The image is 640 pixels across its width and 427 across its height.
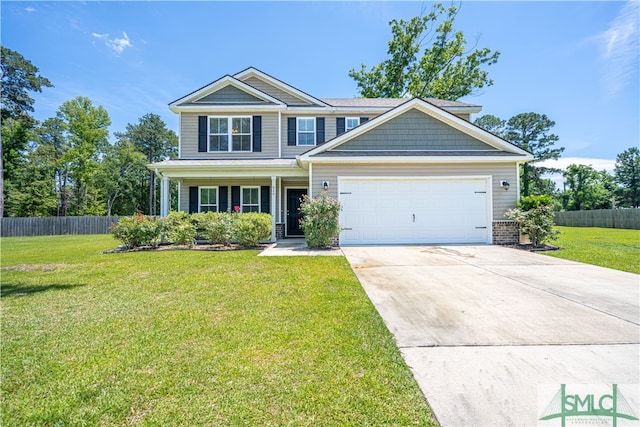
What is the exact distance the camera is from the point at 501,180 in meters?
10.0

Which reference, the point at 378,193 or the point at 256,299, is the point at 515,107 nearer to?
the point at 378,193

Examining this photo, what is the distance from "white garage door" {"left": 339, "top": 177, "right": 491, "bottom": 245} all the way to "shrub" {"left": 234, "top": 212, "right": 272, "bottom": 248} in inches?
108

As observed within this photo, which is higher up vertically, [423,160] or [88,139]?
[88,139]

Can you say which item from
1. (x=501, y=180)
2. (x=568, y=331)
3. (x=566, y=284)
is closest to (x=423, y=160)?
(x=501, y=180)

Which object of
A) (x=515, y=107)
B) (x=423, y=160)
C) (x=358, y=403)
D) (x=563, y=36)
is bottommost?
(x=358, y=403)

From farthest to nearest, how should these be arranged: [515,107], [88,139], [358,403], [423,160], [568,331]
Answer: [515,107], [88,139], [423,160], [568,331], [358,403]

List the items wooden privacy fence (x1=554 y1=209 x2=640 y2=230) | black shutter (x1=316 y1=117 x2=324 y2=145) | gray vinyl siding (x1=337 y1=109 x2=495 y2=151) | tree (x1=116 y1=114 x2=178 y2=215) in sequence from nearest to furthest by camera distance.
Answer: gray vinyl siding (x1=337 y1=109 x2=495 y2=151) → black shutter (x1=316 y1=117 x2=324 y2=145) → wooden privacy fence (x1=554 y1=209 x2=640 y2=230) → tree (x1=116 y1=114 x2=178 y2=215)

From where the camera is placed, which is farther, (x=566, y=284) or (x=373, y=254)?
(x=373, y=254)

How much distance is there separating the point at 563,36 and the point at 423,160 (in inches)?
313

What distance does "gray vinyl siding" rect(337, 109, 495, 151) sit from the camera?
33.8 feet

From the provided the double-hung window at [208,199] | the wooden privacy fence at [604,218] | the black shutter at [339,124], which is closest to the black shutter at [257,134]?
the double-hung window at [208,199]

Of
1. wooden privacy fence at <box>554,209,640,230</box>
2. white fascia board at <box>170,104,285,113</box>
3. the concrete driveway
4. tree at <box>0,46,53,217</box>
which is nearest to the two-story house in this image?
white fascia board at <box>170,104,285,113</box>

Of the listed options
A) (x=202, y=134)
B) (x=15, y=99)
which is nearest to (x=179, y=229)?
(x=202, y=134)

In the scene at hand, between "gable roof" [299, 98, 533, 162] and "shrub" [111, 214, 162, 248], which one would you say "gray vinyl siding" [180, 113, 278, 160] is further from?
"shrub" [111, 214, 162, 248]
